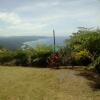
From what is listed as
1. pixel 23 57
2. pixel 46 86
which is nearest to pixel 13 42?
pixel 23 57

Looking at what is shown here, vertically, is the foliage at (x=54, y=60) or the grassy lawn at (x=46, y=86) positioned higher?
the foliage at (x=54, y=60)

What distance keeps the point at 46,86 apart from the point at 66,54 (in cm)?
637

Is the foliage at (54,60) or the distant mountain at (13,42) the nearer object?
the foliage at (54,60)

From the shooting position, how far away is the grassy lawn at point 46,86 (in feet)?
35.6

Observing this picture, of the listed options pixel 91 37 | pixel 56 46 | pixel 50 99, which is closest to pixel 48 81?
pixel 50 99

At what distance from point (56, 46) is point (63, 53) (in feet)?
4.25

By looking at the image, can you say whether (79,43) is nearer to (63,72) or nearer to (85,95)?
(63,72)

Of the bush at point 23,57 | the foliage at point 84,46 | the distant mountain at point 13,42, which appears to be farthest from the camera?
the distant mountain at point 13,42

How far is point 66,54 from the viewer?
18203mm

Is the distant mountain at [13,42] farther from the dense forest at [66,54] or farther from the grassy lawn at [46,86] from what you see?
the grassy lawn at [46,86]

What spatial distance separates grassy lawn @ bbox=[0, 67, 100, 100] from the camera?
428 inches

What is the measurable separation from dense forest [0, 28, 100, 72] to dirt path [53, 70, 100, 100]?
6.01ft

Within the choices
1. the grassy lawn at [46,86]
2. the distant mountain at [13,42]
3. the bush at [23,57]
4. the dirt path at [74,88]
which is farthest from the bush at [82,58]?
the distant mountain at [13,42]

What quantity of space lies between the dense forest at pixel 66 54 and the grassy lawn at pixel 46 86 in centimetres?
223
